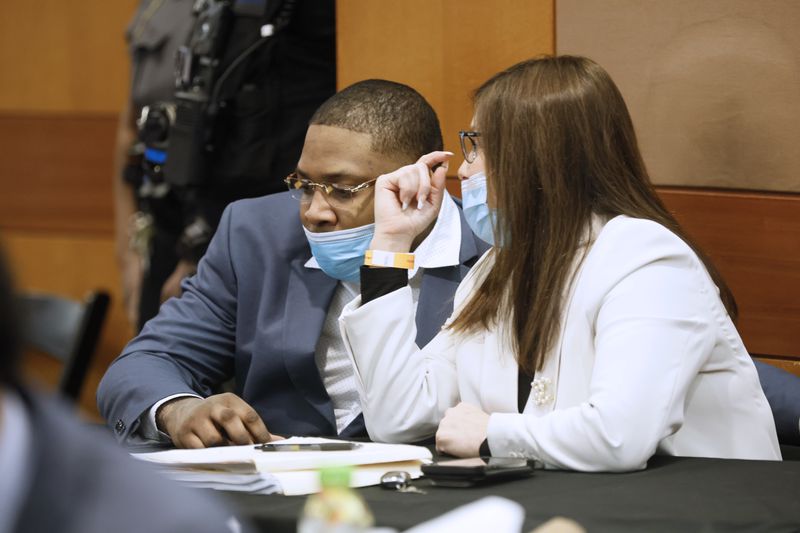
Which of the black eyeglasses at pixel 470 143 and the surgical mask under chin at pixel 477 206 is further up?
the black eyeglasses at pixel 470 143

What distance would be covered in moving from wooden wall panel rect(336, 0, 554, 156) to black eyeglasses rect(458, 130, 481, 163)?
2.51 feet

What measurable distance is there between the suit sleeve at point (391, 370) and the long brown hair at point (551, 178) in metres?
0.18

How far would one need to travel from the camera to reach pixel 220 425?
196 cm

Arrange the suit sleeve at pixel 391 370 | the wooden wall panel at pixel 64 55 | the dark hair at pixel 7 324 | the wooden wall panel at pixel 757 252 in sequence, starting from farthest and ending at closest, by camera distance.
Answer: the wooden wall panel at pixel 64 55
the wooden wall panel at pixel 757 252
the suit sleeve at pixel 391 370
the dark hair at pixel 7 324

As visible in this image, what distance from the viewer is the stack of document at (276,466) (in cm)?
161

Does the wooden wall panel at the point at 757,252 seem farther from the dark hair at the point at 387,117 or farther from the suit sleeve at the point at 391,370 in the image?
the suit sleeve at the point at 391,370

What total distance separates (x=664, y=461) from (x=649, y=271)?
28cm

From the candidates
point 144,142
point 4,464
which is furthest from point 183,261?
point 4,464

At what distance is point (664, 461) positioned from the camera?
5.85ft

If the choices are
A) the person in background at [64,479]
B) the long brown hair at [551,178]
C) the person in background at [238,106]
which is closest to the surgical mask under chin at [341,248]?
the long brown hair at [551,178]

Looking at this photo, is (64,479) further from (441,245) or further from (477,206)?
(441,245)

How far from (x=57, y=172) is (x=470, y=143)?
3.80m

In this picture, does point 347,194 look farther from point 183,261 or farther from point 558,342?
point 183,261

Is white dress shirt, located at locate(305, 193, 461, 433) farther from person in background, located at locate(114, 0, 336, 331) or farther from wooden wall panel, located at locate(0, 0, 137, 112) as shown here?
wooden wall panel, located at locate(0, 0, 137, 112)
